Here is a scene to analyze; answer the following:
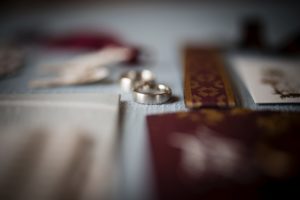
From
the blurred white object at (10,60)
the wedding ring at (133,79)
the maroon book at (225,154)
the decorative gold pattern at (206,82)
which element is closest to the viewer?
the maroon book at (225,154)

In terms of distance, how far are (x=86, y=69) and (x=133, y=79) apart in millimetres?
154

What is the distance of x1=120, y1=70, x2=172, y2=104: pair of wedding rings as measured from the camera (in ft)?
2.25

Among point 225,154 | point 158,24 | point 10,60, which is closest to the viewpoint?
point 225,154

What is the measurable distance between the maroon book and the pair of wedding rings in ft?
0.25

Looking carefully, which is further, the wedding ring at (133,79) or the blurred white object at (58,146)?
the wedding ring at (133,79)

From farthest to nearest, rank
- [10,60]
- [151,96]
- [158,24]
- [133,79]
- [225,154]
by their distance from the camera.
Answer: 1. [158,24]
2. [10,60]
3. [133,79]
4. [151,96]
5. [225,154]

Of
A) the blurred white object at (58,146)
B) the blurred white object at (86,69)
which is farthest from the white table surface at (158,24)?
the blurred white object at (58,146)

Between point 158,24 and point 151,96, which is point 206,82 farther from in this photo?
point 158,24

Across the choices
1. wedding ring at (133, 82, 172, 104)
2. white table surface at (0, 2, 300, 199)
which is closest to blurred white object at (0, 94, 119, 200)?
wedding ring at (133, 82, 172, 104)

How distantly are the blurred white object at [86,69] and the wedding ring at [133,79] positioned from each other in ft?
0.21

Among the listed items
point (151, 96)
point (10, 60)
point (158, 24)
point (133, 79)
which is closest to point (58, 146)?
point (151, 96)

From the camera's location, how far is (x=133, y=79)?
0.83m

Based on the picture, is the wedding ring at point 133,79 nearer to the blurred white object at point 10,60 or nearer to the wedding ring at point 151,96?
the wedding ring at point 151,96

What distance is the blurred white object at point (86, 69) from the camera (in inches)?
32.1
